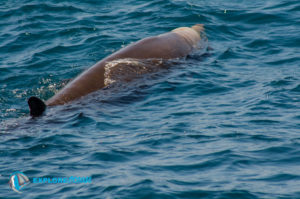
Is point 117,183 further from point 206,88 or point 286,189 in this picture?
point 206,88

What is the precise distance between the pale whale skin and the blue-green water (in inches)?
12.7

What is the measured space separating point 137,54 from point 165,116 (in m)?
3.22

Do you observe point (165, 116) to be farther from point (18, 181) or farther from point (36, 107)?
point (18, 181)

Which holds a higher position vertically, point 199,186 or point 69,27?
point 69,27

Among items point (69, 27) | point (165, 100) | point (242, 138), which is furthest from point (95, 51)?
point (242, 138)

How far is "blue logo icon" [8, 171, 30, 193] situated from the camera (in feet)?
23.6

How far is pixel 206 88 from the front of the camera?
11641mm

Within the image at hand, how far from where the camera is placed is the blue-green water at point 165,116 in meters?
7.32

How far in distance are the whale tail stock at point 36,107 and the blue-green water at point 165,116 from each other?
0.54 ft

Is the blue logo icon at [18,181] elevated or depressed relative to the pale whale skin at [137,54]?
depressed

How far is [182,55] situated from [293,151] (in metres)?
6.08
